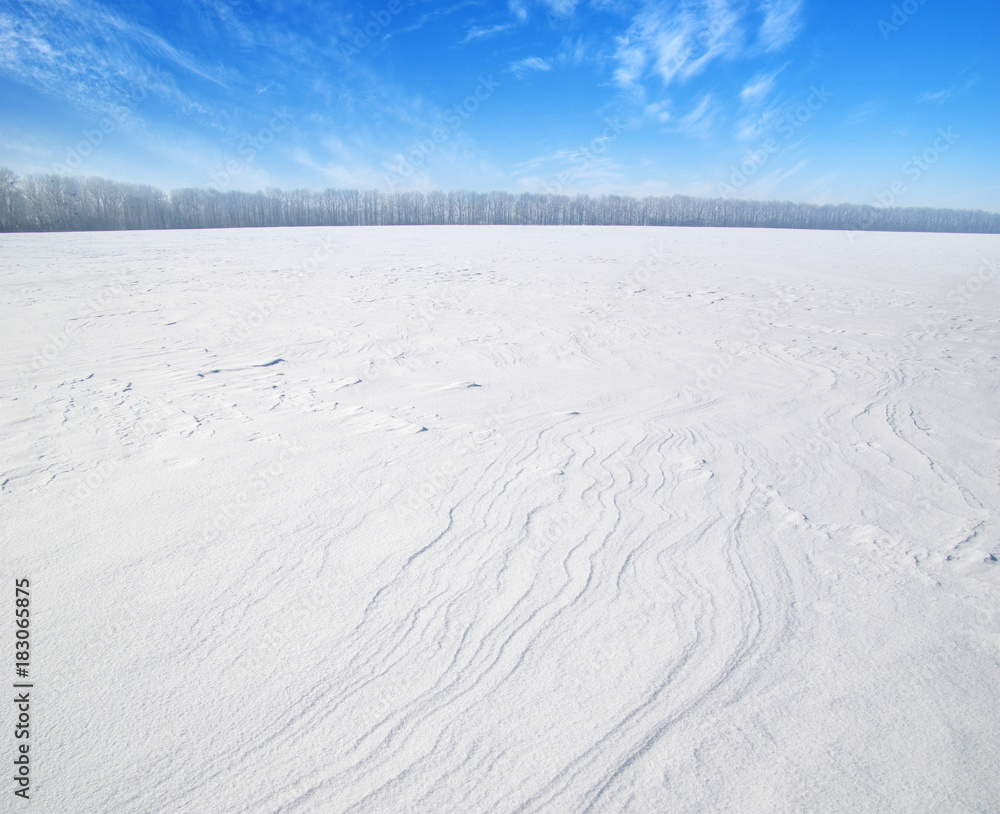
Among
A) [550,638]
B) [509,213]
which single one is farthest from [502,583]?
[509,213]

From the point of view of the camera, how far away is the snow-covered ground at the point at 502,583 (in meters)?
1.56

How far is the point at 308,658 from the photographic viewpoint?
194cm

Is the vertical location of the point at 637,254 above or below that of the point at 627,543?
above

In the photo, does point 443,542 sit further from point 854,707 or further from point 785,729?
point 854,707

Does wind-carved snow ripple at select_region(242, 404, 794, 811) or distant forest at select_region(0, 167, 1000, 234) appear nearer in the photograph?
wind-carved snow ripple at select_region(242, 404, 794, 811)

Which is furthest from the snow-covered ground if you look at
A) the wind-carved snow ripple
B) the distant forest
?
the distant forest

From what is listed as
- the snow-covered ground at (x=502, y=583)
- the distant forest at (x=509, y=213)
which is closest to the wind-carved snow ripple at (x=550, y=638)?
the snow-covered ground at (x=502, y=583)

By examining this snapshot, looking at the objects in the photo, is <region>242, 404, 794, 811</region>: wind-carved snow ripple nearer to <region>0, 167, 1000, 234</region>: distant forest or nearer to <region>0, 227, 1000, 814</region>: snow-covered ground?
<region>0, 227, 1000, 814</region>: snow-covered ground

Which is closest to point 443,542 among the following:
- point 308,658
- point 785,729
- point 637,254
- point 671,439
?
point 308,658

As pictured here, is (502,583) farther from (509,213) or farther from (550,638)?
(509,213)

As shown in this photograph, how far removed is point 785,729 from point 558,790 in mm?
836

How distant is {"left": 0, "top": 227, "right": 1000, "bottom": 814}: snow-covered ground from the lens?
5.12ft

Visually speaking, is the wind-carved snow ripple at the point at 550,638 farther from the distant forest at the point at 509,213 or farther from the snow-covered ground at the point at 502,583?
the distant forest at the point at 509,213

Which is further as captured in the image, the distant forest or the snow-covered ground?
the distant forest
